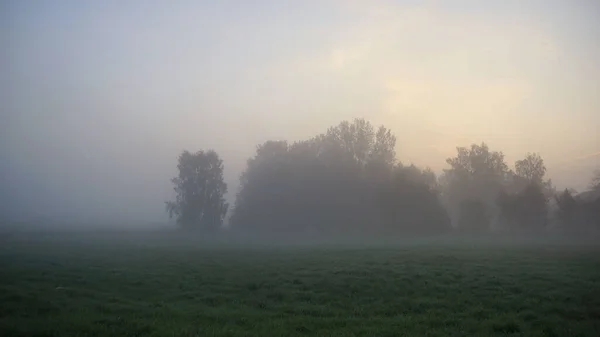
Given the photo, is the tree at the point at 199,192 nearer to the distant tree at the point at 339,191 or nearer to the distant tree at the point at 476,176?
the distant tree at the point at 339,191

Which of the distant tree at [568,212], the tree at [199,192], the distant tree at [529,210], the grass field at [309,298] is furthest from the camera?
the tree at [199,192]

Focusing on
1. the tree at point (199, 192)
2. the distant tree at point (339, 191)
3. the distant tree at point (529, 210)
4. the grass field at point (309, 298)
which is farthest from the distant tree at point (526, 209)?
the tree at point (199, 192)

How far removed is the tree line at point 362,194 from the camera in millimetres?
89062

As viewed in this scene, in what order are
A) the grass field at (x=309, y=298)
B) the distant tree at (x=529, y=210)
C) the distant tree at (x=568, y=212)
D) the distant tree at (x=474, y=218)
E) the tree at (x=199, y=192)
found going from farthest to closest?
the tree at (x=199, y=192) → the distant tree at (x=474, y=218) → the distant tree at (x=529, y=210) → the distant tree at (x=568, y=212) → the grass field at (x=309, y=298)

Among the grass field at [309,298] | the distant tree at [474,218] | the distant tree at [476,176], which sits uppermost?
the distant tree at [476,176]

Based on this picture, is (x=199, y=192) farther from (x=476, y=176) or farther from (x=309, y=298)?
(x=309, y=298)

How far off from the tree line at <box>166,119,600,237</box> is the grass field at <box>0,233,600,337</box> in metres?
53.8

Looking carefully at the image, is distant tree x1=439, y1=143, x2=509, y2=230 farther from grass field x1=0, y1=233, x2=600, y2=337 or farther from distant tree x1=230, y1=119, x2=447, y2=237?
grass field x1=0, y1=233, x2=600, y2=337

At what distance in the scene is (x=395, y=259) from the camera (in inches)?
1458

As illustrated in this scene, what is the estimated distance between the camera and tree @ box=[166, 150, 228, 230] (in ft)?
351

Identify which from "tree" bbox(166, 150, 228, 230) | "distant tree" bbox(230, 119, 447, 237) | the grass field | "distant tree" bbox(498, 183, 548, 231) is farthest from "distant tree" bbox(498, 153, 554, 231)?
"tree" bbox(166, 150, 228, 230)

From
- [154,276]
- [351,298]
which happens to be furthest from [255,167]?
[351,298]

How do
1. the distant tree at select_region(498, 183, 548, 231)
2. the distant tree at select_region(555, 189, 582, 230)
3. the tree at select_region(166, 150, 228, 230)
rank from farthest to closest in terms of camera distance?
the tree at select_region(166, 150, 228, 230)
the distant tree at select_region(498, 183, 548, 231)
the distant tree at select_region(555, 189, 582, 230)

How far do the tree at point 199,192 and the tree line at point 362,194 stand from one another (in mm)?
260
